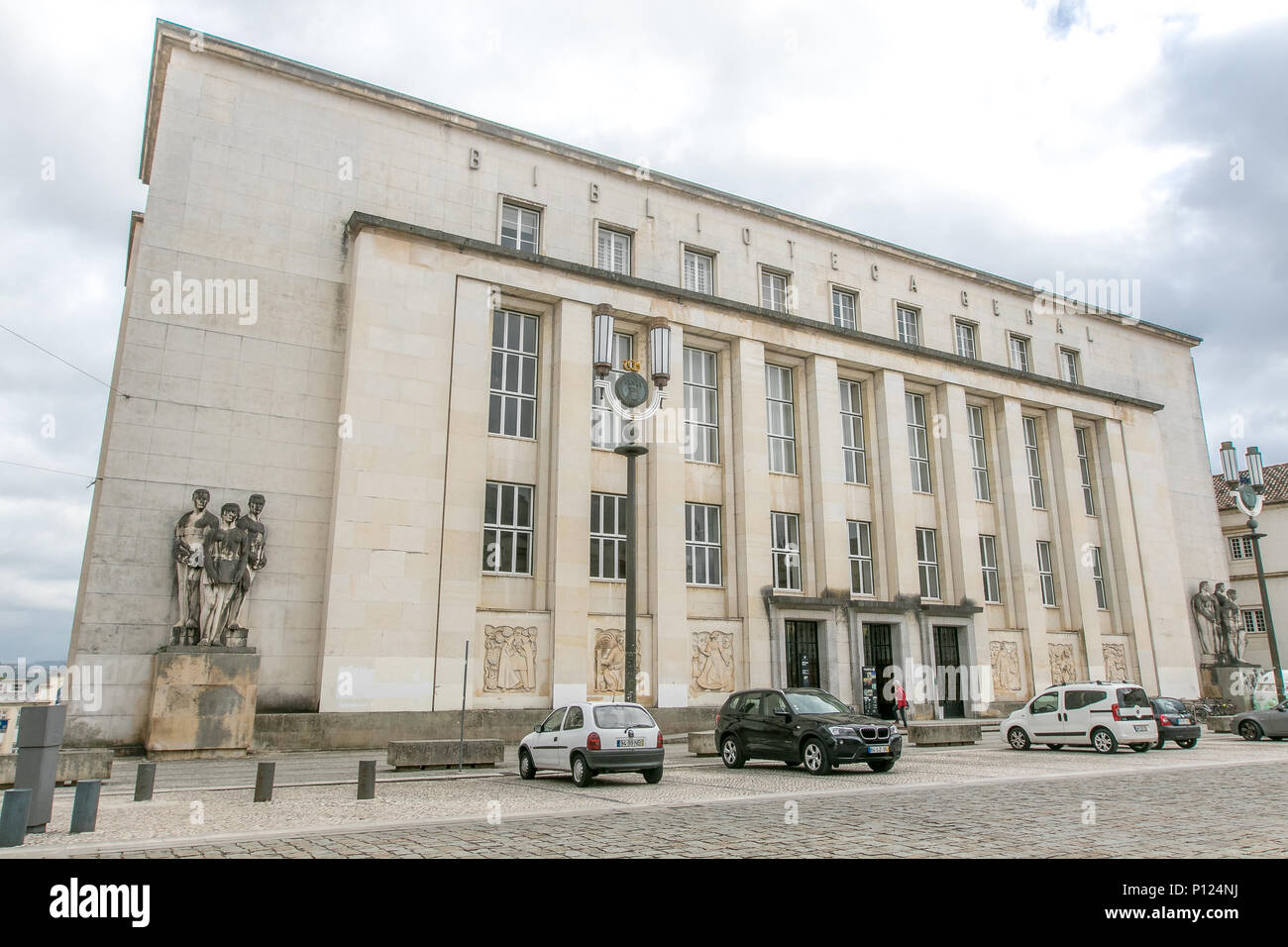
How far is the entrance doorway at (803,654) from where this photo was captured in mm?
25859

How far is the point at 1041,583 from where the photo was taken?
3244 cm

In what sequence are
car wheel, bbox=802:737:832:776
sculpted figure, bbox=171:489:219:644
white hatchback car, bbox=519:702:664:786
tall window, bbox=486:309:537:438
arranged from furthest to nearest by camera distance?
tall window, bbox=486:309:537:438 < sculpted figure, bbox=171:489:219:644 < car wheel, bbox=802:737:832:776 < white hatchback car, bbox=519:702:664:786

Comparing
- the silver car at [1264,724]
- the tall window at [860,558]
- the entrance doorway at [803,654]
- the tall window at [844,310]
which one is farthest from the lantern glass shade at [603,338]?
the silver car at [1264,724]

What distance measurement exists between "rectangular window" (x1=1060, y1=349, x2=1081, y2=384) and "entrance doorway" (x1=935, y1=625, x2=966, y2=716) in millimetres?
14717

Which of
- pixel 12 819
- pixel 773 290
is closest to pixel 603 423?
pixel 773 290

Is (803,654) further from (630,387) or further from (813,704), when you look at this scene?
(630,387)

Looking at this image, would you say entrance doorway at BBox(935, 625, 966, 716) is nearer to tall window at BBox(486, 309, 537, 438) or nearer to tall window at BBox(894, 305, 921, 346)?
tall window at BBox(894, 305, 921, 346)

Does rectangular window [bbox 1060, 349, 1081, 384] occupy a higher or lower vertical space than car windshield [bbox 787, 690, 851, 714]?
higher

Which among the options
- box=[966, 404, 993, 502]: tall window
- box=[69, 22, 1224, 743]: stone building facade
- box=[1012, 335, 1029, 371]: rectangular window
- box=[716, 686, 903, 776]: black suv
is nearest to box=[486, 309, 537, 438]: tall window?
box=[69, 22, 1224, 743]: stone building facade

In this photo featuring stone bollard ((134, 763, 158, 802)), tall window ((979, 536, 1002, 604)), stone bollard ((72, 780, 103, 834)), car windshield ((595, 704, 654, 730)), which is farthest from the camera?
tall window ((979, 536, 1002, 604))

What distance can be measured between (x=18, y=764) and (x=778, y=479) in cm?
2203

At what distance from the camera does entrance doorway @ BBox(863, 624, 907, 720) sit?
88.3 ft
